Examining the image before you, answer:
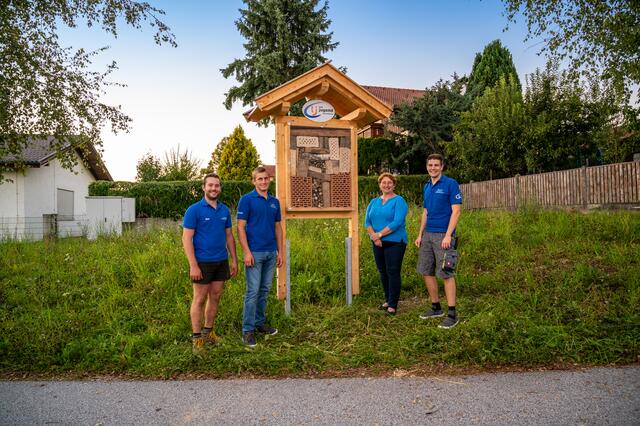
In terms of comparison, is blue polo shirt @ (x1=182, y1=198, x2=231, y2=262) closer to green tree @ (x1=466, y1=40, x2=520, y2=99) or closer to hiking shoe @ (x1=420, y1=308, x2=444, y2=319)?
hiking shoe @ (x1=420, y1=308, x2=444, y2=319)

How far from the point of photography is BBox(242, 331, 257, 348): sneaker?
4931 mm

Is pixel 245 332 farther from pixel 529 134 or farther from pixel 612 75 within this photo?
pixel 529 134

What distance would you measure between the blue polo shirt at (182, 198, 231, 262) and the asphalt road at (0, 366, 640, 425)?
1.27 m

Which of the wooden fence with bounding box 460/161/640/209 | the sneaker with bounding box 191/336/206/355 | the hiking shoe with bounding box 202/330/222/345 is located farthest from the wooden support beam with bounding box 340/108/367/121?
the wooden fence with bounding box 460/161/640/209

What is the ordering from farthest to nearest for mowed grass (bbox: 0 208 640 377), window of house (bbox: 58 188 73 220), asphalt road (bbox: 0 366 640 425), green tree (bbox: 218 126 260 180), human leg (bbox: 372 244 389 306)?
green tree (bbox: 218 126 260 180) < window of house (bbox: 58 188 73 220) < human leg (bbox: 372 244 389 306) < mowed grass (bbox: 0 208 640 377) < asphalt road (bbox: 0 366 640 425)

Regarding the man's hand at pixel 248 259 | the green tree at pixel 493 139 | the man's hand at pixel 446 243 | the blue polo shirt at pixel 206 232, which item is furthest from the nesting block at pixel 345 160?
the green tree at pixel 493 139

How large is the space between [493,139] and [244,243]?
17229 mm

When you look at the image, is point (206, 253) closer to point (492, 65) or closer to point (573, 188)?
point (573, 188)

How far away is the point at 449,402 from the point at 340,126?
3972 mm

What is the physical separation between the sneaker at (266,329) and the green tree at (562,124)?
52.8 ft

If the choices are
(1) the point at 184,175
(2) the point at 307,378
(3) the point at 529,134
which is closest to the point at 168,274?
(2) the point at 307,378

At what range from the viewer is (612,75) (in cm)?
877

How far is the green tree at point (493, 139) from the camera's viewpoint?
19.5 m

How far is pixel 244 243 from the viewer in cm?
511
